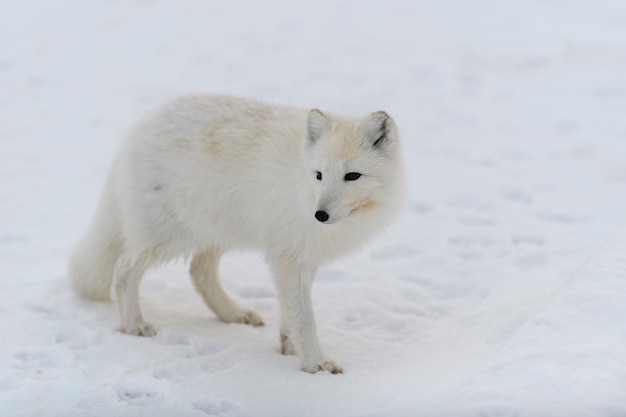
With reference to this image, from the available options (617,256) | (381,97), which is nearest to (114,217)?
(617,256)

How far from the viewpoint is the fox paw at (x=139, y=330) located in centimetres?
483

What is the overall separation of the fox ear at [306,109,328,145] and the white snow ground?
4.19 ft

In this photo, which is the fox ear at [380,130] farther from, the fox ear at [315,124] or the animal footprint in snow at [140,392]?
the animal footprint in snow at [140,392]

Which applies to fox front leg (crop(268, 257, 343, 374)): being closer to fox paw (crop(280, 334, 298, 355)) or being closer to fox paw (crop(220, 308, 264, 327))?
fox paw (crop(280, 334, 298, 355))

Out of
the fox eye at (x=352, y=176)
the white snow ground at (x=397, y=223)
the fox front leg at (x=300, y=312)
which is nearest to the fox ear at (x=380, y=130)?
the fox eye at (x=352, y=176)

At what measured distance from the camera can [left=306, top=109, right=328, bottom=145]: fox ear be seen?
434 cm

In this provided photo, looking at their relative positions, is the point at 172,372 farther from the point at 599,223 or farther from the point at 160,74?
the point at 160,74

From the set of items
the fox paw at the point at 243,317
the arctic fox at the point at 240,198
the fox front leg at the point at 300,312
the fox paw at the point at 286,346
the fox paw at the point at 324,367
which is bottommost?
the fox paw at the point at 243,317

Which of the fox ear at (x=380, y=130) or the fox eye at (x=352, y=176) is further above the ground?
the fox ear at (x=380, y=130)

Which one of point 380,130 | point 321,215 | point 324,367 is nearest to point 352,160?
point 380,130

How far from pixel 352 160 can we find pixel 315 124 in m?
0.29

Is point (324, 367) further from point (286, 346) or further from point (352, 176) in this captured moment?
point (352, 176)

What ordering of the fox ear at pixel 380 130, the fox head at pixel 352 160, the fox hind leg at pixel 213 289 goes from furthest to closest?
the fox hind leg at pixel 213 289, the fox ear at pixel 380 130, the fox head at pixel 352 160

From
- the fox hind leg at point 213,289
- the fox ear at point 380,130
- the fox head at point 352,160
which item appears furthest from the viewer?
the fox hind leg at point 213,289
